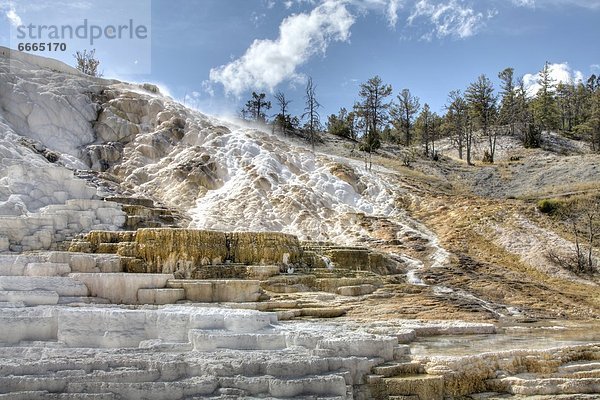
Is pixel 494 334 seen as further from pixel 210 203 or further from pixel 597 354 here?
pixel 210 203

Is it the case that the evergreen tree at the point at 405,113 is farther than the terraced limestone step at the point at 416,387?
Yes

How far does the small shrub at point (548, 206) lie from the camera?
20.9m

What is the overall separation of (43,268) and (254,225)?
9.94m

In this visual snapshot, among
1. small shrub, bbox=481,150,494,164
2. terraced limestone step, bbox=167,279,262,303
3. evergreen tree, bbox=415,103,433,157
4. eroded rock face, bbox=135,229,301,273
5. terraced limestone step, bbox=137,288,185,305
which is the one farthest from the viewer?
evergreen tree, bbox=415,103,433,157

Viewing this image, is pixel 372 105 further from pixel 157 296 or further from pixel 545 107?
pixel 157 296

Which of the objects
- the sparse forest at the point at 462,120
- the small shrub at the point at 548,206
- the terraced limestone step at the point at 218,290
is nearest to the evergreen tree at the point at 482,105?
the sparse forest at the point at 462,120

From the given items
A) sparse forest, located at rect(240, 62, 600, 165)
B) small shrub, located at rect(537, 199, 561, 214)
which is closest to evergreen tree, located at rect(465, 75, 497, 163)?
sparse forest, located at rect(240, 62, 600, 165)

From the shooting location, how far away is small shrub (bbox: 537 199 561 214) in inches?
824

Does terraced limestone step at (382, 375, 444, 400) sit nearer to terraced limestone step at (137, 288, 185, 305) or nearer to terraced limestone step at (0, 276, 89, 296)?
terraced limestone step at (137, 288, 185, 305)

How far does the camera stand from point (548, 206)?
21.0 m

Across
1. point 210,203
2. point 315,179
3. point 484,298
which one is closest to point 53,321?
point 484,298

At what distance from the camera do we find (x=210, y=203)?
21.8 meters

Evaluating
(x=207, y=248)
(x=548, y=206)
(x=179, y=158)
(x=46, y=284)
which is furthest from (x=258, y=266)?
(x=548, y=206)

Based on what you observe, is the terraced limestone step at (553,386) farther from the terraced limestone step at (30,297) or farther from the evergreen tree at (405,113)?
the evergreen tree at (405,113)
